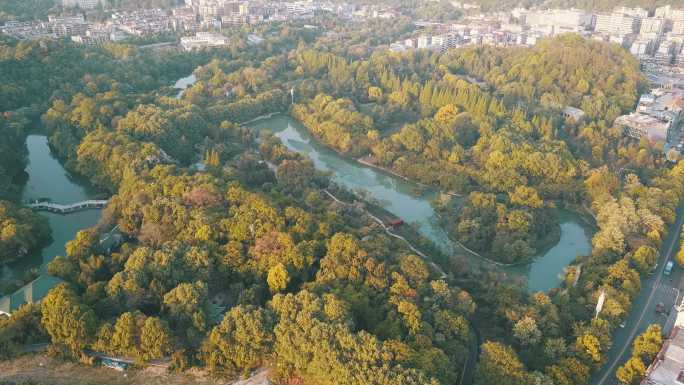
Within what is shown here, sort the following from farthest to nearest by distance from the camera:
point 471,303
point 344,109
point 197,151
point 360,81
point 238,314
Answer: point 360,81, point 344,109, point 197,151, point 471,303, point 238,314

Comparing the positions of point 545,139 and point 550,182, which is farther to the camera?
point 545,139

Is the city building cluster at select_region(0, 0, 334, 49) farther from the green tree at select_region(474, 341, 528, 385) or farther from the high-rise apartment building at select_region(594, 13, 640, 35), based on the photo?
the green tree at select_region(474, 341, 528, 385)

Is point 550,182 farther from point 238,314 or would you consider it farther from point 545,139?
point 238,314

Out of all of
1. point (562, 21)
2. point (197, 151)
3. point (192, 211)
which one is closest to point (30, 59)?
point (197, 151)

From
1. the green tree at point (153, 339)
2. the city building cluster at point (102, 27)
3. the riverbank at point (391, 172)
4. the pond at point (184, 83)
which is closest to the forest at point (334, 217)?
the green tree at point (153, 339)

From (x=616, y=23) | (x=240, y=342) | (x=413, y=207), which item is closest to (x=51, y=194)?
(x=240, y=342)

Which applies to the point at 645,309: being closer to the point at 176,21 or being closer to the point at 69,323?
the point at 69,323

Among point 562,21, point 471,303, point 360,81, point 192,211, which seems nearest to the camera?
point 471,303
